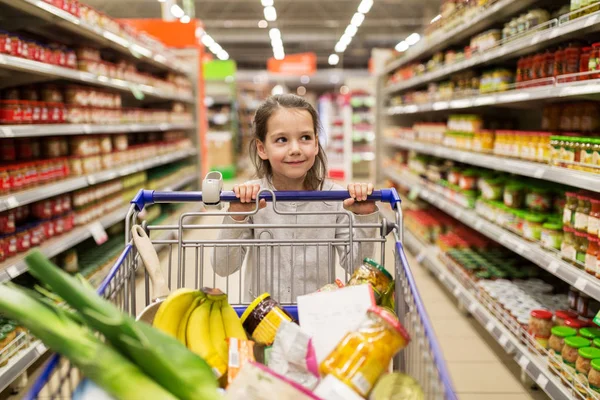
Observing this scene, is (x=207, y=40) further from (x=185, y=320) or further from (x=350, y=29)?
(x=185, y=320)

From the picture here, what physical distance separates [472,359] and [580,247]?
0.95 meters

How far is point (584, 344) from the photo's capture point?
2.27 m

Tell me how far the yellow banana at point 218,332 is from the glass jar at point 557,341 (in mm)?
1696

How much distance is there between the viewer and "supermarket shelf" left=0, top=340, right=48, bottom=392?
236 centimetres

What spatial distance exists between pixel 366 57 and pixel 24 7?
24.4 meters

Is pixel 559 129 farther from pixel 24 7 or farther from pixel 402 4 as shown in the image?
pixel 402 4

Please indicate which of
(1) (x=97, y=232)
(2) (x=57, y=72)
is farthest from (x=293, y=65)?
(2) (x=57, y=72)

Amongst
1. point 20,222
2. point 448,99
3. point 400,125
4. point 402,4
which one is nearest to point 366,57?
point 402,4

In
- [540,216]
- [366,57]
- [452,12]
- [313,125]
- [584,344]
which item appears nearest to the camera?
[313,125]

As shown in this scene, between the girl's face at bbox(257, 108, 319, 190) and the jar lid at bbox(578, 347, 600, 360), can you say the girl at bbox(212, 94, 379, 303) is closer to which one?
the girl's face at bbox(257, 108, 319, 190)

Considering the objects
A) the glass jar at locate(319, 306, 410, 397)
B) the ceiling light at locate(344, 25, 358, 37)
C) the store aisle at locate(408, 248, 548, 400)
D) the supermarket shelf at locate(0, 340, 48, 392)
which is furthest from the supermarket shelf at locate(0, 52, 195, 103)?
the ceiling light at locate(344, 25, 358, 37)

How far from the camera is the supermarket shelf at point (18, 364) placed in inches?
92.9

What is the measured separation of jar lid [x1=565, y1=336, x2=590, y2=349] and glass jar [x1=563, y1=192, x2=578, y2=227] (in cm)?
51

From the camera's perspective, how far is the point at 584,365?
219 cm
